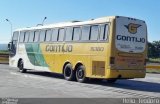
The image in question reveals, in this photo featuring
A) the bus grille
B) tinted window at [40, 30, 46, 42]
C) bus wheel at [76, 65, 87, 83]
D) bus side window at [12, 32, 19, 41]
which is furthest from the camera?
bus side window at [12, 32, 19, 41]

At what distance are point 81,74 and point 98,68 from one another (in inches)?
61.4

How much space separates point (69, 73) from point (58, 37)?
248 cm

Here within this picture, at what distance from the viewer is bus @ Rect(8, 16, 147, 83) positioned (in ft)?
62.2

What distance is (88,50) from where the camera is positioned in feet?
66.9

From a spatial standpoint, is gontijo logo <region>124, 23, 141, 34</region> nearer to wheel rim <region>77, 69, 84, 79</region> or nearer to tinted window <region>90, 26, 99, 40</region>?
tinted window <region>90, 26, 99, 40</region>

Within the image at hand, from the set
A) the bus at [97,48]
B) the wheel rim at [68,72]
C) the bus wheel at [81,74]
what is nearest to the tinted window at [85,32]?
the bus at [97,48]

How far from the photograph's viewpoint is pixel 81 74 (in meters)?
20.8

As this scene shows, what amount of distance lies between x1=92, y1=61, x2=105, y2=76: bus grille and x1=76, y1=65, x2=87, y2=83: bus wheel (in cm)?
92

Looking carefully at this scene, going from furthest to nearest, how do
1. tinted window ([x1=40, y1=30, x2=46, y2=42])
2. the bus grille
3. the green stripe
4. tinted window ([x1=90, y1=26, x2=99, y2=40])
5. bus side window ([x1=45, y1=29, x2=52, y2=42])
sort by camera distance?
the green stripe
tinted window ([x1=40, y1=30, x2=46, y2=42])
bus side window ([x1=45, y1=29, x2=52, y2=42])
tinted window ([x1=90, y1=26, x2=99, y2=40])
the bus grille

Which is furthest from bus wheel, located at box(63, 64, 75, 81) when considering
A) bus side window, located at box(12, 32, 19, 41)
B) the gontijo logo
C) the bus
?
bus side window, located at box(12, 32, 19, 41)

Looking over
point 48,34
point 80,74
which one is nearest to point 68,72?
point 80,74

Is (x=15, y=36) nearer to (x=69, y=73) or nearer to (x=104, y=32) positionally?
(x=69, y=73)

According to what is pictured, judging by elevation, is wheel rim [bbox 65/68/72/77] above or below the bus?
below

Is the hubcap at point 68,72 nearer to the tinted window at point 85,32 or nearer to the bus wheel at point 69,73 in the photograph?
the bus wheel at point 69,73
